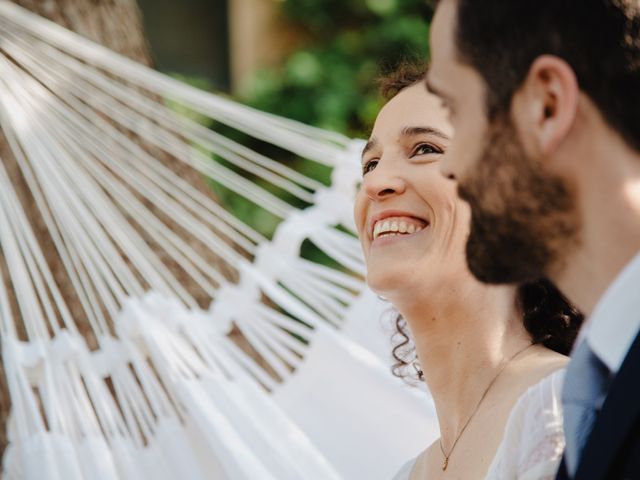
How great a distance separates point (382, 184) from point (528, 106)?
62 cm

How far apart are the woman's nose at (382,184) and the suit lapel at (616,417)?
633 millimetres

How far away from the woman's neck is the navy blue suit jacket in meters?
0.55

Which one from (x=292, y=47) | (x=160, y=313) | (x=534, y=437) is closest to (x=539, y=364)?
(x=534, y=437)

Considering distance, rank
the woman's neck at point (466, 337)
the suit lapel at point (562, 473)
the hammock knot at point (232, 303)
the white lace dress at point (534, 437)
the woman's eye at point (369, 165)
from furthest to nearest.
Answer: the hammock knot at point (232, 303)
the woman's eye at point (369, 165)
the woman's neck at point (466, 337)
the white lace dress at point (534, 437)
the suit lapel at point (562, 473)

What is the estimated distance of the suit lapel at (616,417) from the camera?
74cm

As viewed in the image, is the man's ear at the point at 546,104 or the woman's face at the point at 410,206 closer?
the man's ear at the point at 546,104

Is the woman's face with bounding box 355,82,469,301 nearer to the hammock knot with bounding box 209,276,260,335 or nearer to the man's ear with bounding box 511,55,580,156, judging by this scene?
the hammock knot with bounding box 209,276,260,335

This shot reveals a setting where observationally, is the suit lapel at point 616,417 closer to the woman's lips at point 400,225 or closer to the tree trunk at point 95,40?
the woman's lips at point 400,225

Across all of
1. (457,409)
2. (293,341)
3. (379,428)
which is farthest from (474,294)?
(293,341)

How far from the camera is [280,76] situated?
4.59 metres

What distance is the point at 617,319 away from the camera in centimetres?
74

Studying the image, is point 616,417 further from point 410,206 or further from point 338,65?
point 338,65

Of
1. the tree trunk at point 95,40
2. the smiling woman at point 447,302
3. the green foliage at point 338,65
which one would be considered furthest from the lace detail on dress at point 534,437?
the green foliage at point 338,65

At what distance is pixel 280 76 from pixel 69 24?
2.56 m
